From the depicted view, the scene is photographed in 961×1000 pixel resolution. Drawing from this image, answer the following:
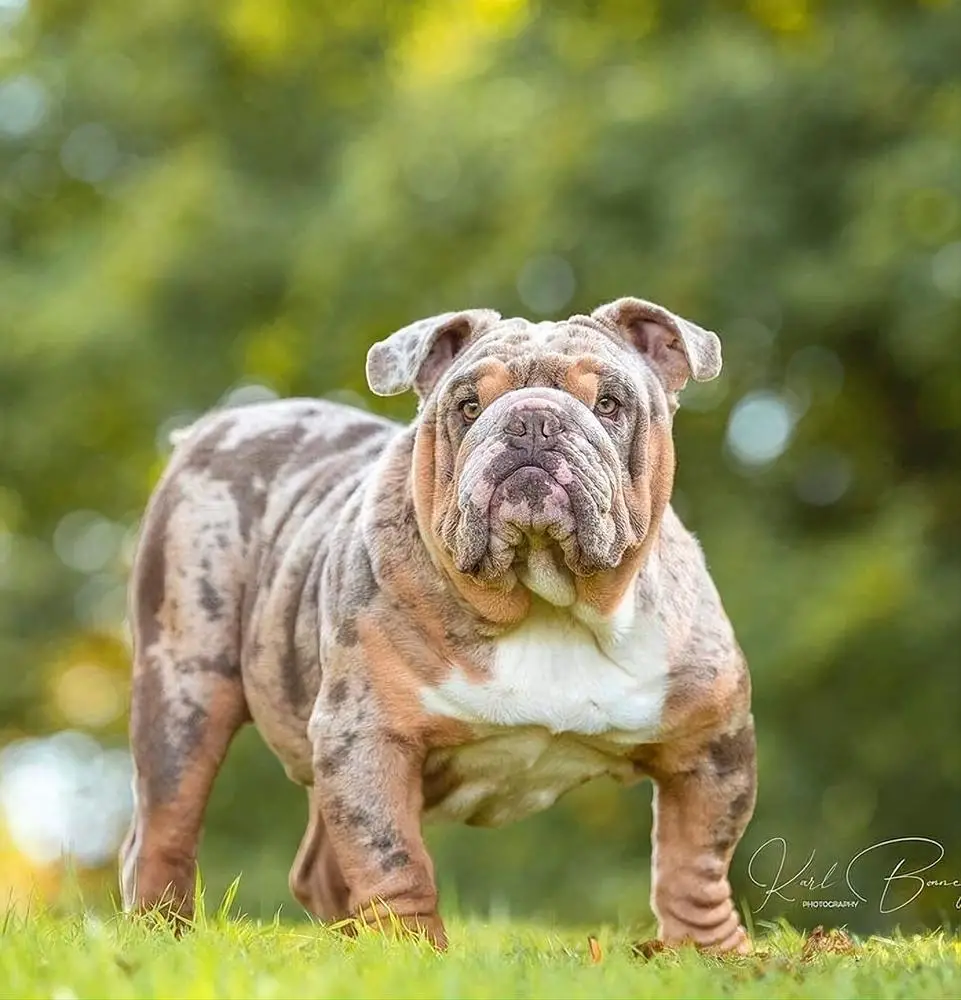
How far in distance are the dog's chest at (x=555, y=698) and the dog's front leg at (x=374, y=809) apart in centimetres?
16

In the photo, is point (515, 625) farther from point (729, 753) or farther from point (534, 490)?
point (729, 753)

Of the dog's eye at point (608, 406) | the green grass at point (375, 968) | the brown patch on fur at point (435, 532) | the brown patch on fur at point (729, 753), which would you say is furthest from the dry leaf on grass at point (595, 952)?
the dog's eye at point (608, 406)

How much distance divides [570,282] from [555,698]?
8.15 meters

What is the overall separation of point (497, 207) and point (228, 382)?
8.86ft

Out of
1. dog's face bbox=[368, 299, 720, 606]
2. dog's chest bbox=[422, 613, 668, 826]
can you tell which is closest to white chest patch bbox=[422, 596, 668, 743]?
dog's chest bbox=[422, 613, 668, 826]

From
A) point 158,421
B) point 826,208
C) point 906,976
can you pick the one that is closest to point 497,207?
point 826,208

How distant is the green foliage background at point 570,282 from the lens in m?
11.9

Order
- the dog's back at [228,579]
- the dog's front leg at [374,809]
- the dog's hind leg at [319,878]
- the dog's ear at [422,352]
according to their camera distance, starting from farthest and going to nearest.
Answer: the dog's hind leg at [319,878] < the dog's back at [228,579] < the dog's ear at [422,352] < the dog's front leg at [374,809]

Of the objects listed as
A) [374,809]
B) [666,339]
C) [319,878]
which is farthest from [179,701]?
[666,339]

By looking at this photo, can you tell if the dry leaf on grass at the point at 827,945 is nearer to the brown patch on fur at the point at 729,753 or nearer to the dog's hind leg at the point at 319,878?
the brown patch on fur at the point at 729,753

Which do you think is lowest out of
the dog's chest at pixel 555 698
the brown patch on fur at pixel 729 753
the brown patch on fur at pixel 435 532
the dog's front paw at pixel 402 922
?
the dog's front paw at pixel 402 922

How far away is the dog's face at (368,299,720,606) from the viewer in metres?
4.82

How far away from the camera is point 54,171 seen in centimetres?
1725

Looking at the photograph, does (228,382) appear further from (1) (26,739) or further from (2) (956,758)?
(2) (956,758)
